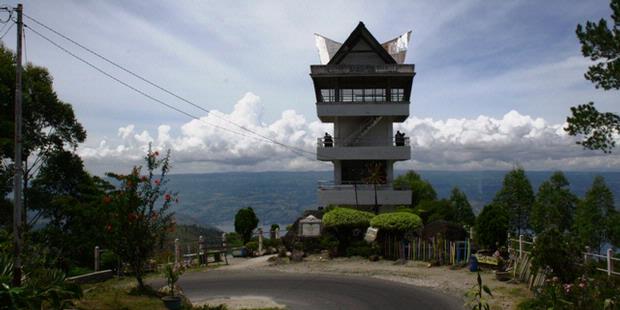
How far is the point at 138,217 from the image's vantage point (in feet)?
50.9

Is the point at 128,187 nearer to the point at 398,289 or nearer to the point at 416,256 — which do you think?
the point at 398,289

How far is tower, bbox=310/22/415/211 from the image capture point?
38031mm

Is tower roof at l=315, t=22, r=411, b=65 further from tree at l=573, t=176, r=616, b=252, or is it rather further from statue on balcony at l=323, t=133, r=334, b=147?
tree at l=573, t=176, r=616, b=252

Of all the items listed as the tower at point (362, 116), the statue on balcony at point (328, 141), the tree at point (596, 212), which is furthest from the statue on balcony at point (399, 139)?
the tree at point (596, 212)

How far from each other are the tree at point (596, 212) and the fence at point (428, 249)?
153ft

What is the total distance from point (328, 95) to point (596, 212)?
152ft

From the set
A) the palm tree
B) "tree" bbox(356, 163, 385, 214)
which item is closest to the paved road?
"tree" bbox(356, 163, 385, 214)

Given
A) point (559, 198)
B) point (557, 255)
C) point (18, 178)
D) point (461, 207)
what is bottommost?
point (461, 207)

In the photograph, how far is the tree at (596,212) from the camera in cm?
6295

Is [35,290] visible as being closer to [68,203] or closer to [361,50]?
[68,203]

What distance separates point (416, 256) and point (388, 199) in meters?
12.4

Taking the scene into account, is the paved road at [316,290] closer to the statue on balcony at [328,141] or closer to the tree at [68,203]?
the tree at [68,203]

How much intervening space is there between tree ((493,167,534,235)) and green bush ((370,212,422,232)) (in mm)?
49043

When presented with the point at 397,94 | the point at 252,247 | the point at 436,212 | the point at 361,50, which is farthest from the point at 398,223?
the point at 361,50
